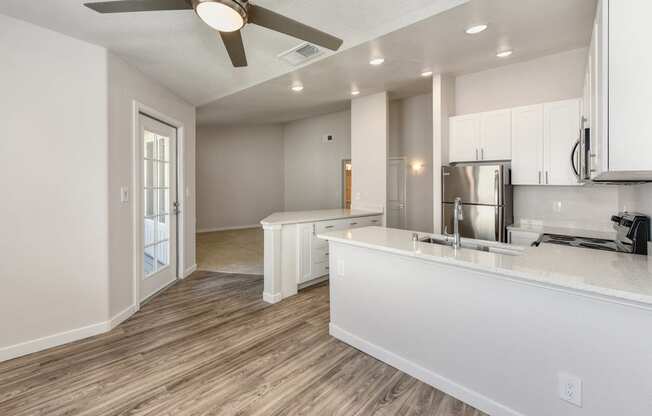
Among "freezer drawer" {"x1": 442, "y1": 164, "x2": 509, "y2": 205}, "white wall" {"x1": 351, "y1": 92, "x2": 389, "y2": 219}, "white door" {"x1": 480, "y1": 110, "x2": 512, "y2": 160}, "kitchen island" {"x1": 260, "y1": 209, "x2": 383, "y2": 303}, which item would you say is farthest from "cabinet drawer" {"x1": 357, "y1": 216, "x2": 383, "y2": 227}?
"white door" {"x1": 480, "y1": 110, "x2": 512, "y2": 160}

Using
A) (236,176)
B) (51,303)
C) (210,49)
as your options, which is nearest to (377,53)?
(210,49)

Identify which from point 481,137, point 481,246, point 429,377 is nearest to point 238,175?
point 481,137

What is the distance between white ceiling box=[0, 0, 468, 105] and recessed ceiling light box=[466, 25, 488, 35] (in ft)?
1.52

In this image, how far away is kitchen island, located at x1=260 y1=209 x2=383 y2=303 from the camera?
3373 millimetres

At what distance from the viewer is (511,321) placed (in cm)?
160

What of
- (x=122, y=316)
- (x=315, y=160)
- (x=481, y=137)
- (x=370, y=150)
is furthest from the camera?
(x=315, y=160)

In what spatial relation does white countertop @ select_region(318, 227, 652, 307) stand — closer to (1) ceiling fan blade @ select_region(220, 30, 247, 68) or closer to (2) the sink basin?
(2) the sink basin

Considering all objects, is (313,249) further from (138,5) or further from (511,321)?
(138,5)

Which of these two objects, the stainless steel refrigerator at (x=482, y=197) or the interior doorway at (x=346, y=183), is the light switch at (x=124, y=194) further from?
the interior doorway at (x=346, y=183)

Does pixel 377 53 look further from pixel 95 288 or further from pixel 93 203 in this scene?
pixel 95 288

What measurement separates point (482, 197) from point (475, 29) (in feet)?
5.45

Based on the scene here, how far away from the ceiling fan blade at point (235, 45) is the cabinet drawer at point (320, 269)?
7.90 ft

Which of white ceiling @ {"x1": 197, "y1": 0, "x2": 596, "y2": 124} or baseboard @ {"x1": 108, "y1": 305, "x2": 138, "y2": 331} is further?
baseboard @ {"x1": 108, "y1": 305, "x2": 138, "y2": 331}

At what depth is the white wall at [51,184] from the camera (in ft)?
7.45
